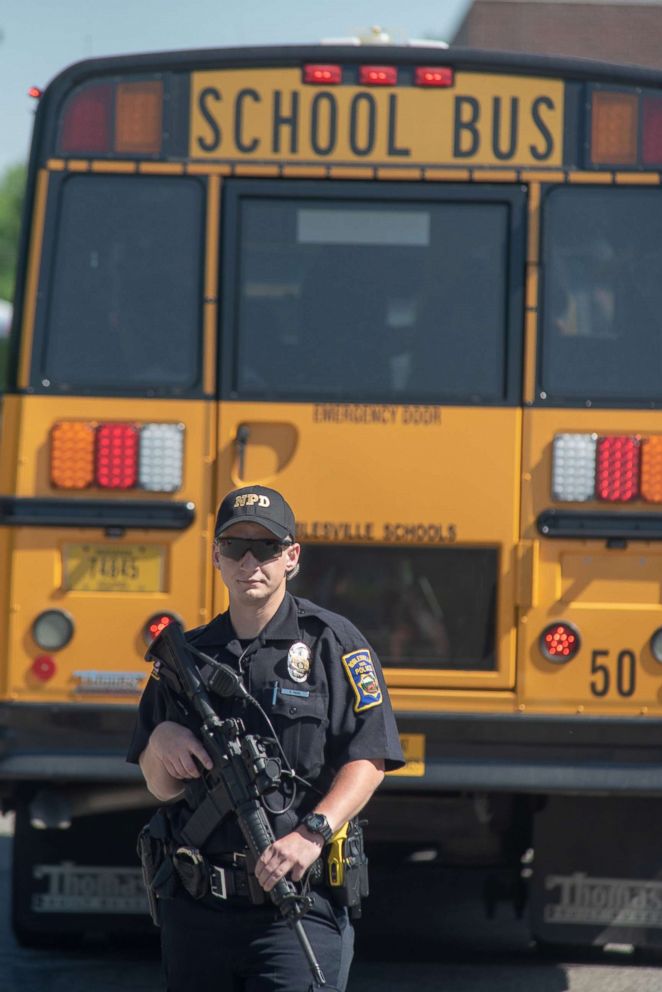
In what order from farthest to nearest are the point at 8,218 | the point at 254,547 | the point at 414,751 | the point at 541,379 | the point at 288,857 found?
the point at 8,218 → the point at 541,379 → the point at 414,751 → the point at 254,547 → the point at 288,857

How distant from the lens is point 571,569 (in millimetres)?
5391

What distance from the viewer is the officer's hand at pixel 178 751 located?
3.48 m

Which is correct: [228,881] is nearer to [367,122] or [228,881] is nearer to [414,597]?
[414,597]

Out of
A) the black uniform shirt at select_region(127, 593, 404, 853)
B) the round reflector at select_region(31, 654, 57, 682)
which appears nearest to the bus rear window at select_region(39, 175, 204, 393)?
the round reflector at select_region(31, 654, 57, 682)

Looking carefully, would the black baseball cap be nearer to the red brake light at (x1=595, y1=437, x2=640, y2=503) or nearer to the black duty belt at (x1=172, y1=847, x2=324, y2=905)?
the black duty belt at (x1=172, y1=847, x2=324, y2=905)

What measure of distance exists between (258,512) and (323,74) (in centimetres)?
238

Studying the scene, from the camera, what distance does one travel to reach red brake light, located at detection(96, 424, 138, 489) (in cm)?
540

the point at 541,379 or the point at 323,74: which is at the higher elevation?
the point at 323,74

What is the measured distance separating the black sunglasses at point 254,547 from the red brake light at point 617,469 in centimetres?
202

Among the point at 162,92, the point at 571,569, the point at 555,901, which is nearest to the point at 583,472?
the point at 571,569

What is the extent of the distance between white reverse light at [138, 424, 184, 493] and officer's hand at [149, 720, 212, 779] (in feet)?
6.38

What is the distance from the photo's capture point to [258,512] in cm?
362

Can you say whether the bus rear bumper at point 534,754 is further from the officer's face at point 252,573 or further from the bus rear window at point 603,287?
the officer's face at point 252,573

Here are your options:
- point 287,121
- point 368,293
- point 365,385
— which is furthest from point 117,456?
point 287,121
